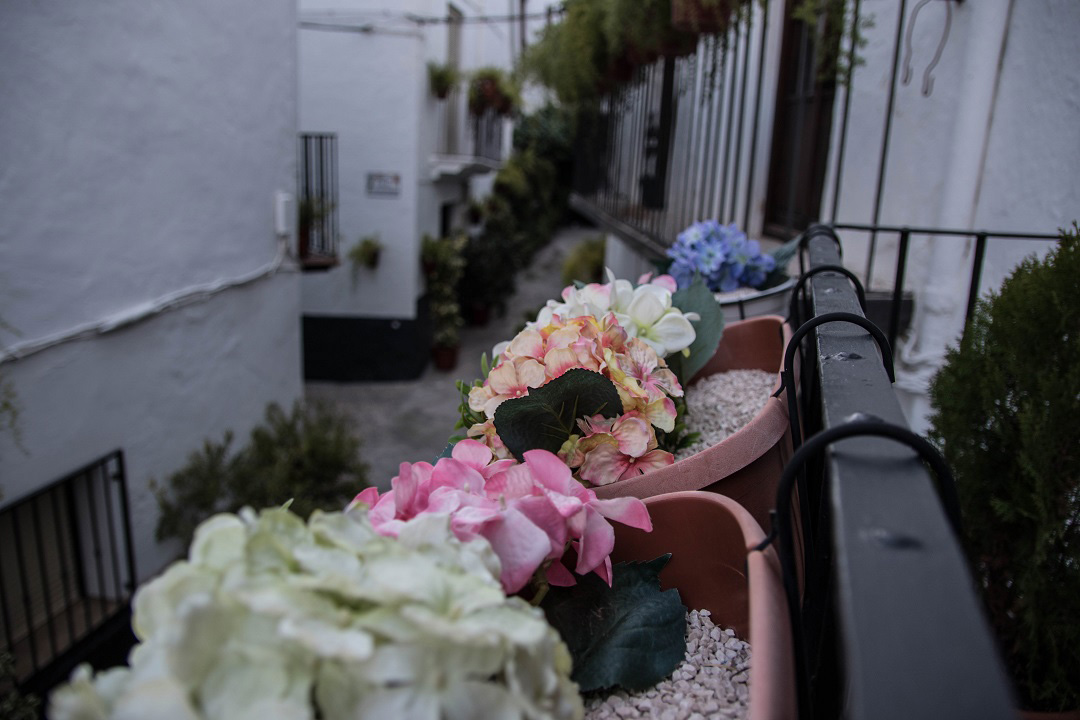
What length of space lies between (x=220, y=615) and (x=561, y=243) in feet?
68.6

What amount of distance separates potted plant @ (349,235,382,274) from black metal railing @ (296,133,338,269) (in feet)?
1.33

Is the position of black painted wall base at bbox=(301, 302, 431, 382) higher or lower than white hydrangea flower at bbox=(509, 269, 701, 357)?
lower

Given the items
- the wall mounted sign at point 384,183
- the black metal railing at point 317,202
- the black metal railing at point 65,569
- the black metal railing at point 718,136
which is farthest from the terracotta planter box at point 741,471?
the wall mounted sign at point 384,183

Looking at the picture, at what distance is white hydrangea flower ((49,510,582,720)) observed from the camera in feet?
1.30

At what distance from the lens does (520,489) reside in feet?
2.14

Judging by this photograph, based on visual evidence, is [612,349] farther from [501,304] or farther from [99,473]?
[501,304]

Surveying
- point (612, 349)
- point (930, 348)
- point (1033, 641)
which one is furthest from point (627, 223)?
point (612, 349)

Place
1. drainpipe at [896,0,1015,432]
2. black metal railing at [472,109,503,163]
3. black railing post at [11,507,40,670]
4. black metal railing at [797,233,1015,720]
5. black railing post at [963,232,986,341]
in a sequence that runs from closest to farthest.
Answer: black metal railing at [797,233,1015,720], black railing post at [963,232,986,341], drainpipe at [896,0,1015,432], black railing post at [11,507,40,670], black metal railing at [472,109,503,163]

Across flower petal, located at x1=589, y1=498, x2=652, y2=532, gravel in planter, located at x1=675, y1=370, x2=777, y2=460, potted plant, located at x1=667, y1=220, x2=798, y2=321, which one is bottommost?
gravel in planter, located at x1=675, y1=370, x2=777, y2=460

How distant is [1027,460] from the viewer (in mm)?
1334

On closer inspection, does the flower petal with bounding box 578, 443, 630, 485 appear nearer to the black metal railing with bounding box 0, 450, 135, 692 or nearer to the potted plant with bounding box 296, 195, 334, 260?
the black metal railing with bounding box 0, 450, 135, 692

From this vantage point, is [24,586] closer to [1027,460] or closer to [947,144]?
[1027,460]

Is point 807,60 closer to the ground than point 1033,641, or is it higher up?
higher up

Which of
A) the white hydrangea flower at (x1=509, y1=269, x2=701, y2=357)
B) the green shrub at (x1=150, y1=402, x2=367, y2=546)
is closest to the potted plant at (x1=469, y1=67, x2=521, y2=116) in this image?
the green shrub at (x1=150, y1=402, x2=367, y2=546)
